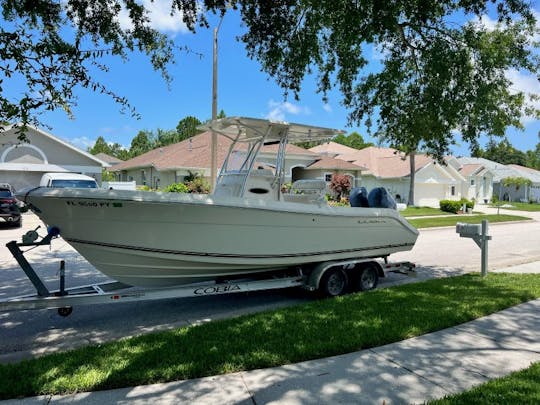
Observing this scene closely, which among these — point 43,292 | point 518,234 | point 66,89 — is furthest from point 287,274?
point 518,234

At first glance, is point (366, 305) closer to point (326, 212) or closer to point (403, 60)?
point (326, 212)

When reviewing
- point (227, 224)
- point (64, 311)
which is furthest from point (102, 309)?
point (227, 224)

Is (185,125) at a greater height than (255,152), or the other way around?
(185,125)

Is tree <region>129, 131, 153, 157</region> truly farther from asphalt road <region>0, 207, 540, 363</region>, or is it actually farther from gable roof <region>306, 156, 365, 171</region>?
asphalt road <region>0, 207, 540, 363</region>

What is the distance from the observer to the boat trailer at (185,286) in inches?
199

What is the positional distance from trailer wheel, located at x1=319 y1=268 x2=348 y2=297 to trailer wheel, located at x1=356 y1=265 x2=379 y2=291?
0.33 metres

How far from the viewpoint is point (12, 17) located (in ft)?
20.9

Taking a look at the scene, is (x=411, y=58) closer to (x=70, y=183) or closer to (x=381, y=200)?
(x=381, y=200)

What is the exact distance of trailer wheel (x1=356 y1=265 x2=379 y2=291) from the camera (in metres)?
7.57

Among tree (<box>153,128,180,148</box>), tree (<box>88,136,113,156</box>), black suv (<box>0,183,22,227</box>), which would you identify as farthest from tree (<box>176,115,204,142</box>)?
black suv (<box>0,183,22,227</box>)

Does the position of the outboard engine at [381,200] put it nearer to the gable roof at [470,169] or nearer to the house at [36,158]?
the house at [36,158]

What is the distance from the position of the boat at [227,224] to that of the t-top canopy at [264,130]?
2 cm

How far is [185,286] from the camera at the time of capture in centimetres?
606

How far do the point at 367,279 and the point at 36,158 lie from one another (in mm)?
24679
